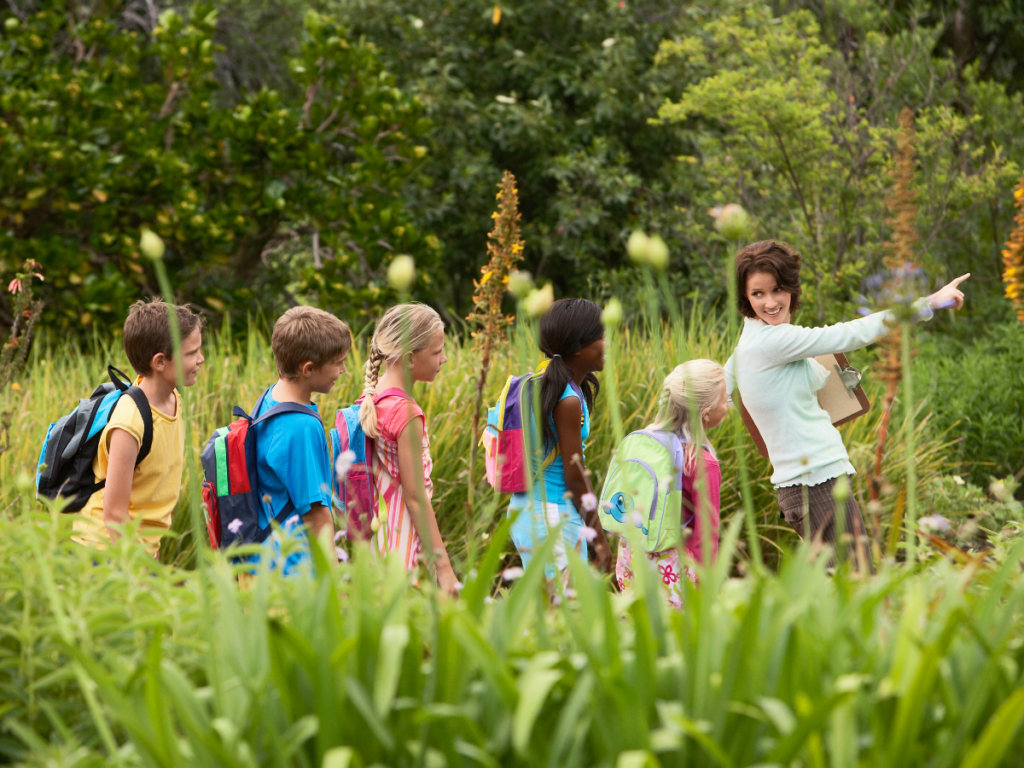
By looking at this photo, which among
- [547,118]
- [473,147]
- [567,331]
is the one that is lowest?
[567,331]

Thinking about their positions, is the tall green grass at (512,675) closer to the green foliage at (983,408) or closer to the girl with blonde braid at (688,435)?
the girl with blonde braid at (688,435)

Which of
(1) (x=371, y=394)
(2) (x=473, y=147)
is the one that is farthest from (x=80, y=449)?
(2) (x=473, y=147)

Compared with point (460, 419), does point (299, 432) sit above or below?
above

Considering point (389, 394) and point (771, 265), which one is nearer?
point (389, 394)

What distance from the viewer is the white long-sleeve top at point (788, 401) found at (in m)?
A: 3.39

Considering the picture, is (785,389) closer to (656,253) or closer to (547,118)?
(656,253)

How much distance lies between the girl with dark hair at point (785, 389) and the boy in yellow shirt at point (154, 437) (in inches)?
Answer: 79.6

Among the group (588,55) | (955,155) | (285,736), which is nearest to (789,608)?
(285,736)

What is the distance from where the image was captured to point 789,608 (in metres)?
1.48

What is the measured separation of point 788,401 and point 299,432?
1805 mm

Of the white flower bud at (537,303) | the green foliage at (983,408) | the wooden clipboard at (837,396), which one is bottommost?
the green foliage at (983,408)

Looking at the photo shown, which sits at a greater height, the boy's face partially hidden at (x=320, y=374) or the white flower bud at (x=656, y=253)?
the white flower bud at (x=656, y=253)

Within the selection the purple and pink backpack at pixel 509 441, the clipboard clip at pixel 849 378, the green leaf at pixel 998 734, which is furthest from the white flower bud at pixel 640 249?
the clipboard clip at pixel 849 378

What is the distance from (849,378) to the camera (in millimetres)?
3627
